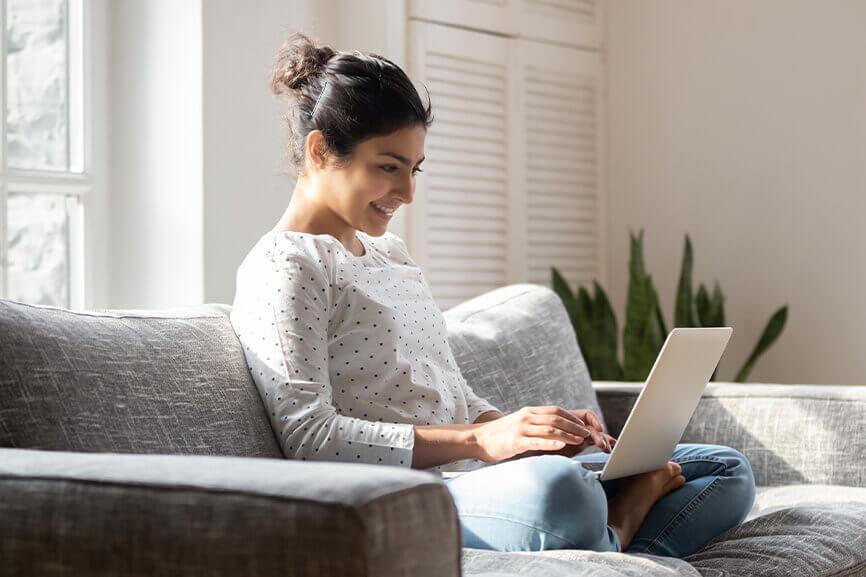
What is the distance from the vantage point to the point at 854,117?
365 cm

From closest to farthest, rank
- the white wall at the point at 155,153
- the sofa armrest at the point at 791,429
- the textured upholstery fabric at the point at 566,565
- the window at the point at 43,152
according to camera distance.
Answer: the textured upholstery fabric at the point at 566,565
the sofa armrest at the point at 791,429
the window at the point at 43,152
the white wall at the point at 155,153

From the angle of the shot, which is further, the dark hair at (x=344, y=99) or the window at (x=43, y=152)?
the window at (x=43, y=152)

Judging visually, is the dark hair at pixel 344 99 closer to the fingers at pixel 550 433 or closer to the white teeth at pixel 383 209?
the white teeth at pixel 383 209

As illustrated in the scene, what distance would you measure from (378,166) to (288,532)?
104 cm

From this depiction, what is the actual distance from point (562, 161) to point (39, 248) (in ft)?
6.05

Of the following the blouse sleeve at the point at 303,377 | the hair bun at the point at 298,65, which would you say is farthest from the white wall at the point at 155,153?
the blouse sleeve at the point at 303,377

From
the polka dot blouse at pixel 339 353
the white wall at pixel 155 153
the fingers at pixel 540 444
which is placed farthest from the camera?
the white wall at pixel 155 153

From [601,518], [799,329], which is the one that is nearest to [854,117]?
[799,329]

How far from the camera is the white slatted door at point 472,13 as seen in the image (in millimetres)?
3422

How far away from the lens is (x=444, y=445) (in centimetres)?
169

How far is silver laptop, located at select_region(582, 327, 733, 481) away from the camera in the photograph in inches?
64.2

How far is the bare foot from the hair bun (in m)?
0.82

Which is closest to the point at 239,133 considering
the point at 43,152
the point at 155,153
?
the point at 155,153

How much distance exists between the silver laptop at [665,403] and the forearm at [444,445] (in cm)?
19
